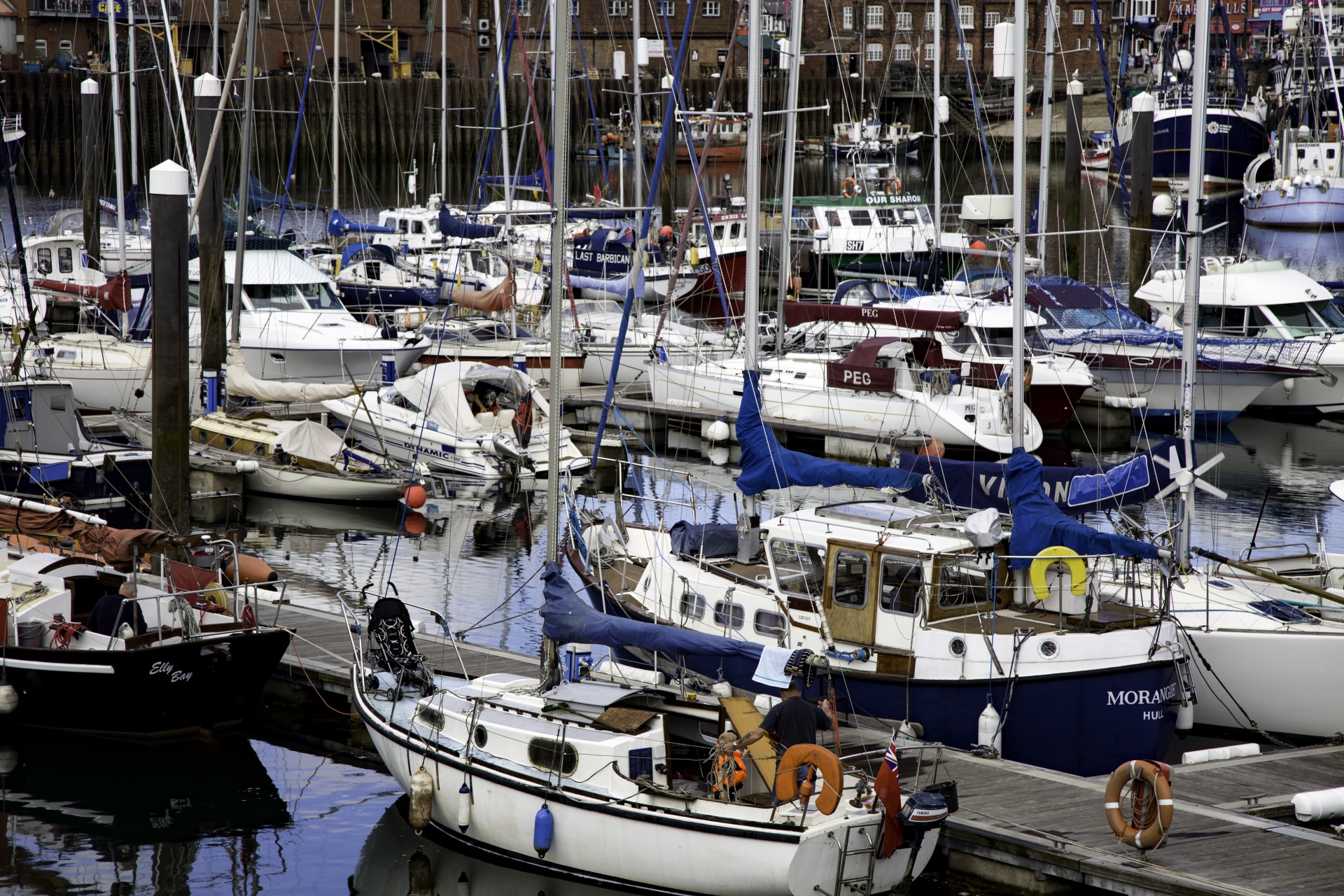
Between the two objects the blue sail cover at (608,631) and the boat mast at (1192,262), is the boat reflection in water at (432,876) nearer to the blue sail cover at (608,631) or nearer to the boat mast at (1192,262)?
the blue sail cover at (608,631)

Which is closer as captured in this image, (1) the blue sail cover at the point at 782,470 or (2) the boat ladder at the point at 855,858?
(2) the boat ladder at the point at 855,858

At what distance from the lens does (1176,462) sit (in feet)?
55.5

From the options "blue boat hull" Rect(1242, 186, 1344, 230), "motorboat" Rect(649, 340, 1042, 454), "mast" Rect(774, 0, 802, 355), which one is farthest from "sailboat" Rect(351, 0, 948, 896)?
"blue boat hull" Rect(1242, 186, 1344, 230)

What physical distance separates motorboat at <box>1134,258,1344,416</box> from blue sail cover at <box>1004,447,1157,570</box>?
18822mm

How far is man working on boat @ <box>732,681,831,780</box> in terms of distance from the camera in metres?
12.2

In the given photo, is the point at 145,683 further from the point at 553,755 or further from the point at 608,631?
the point at 553,755

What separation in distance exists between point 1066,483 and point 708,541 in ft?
13.6

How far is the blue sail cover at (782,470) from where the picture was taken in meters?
16.8

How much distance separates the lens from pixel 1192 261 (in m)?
18.0

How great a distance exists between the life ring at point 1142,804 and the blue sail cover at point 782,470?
215 inches

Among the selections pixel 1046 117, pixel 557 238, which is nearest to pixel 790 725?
pixel 557 238

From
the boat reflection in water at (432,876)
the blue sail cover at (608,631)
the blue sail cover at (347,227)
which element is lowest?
the boat reflection in water at (432,876)

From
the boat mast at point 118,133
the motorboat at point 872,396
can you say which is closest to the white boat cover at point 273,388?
the boat mast at point 118,133

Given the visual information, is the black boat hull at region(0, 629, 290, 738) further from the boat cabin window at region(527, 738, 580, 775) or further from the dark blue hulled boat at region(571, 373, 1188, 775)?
the boat cabin window at region(527, 738, 580, 775)
